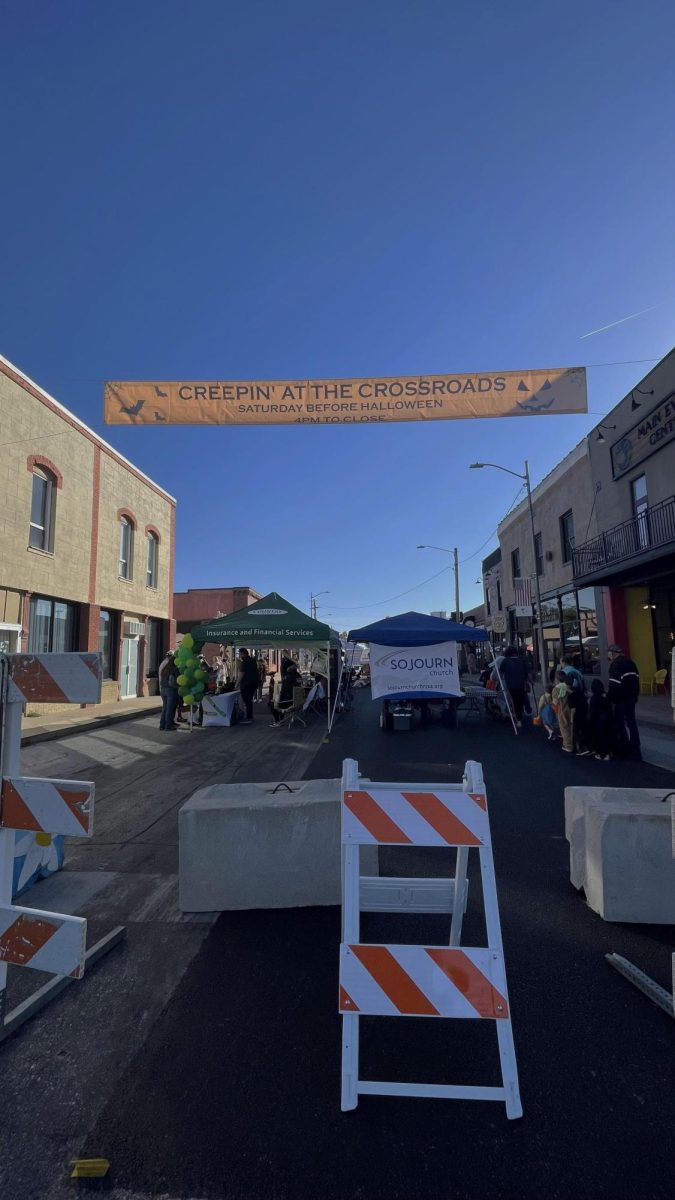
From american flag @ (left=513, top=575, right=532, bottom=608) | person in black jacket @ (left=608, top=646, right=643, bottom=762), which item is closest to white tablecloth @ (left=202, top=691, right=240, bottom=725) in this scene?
person in black jacket @ (left=608, top=646, right=643, bottom=762)

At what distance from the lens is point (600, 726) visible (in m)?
8.85

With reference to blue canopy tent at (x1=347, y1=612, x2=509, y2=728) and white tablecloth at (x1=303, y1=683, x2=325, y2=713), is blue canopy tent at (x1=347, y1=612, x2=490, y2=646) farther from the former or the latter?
white tablecloth at (x1=303, y1=683, x2=325, y2=713)

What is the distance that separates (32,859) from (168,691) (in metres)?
9.20

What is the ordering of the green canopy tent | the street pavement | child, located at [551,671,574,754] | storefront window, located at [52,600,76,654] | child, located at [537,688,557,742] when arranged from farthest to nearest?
1. storefront window, located at [52,600,76,654]
2. the green canopy tent
3. child, located at [537,688,557,742]
4. child, located at [551,671,574,754]
5. the street pavement

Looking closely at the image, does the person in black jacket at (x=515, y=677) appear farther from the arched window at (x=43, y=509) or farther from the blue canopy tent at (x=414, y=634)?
the arched window at (x=43, y=509)

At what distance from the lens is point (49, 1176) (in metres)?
1.94

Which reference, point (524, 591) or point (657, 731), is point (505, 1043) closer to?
point (657, 731)

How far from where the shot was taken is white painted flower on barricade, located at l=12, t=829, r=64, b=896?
400 centimetres

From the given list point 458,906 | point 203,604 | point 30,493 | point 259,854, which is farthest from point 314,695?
point 203,604

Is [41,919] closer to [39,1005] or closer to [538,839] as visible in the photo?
[39,1005]

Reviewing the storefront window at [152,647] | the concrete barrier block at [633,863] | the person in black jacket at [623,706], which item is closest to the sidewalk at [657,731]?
the person in black jacket at [623,706]

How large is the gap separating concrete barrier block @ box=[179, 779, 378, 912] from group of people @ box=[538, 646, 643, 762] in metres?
6.33

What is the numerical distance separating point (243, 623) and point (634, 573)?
418 inches

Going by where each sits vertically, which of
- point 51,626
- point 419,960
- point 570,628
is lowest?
point 419,960
